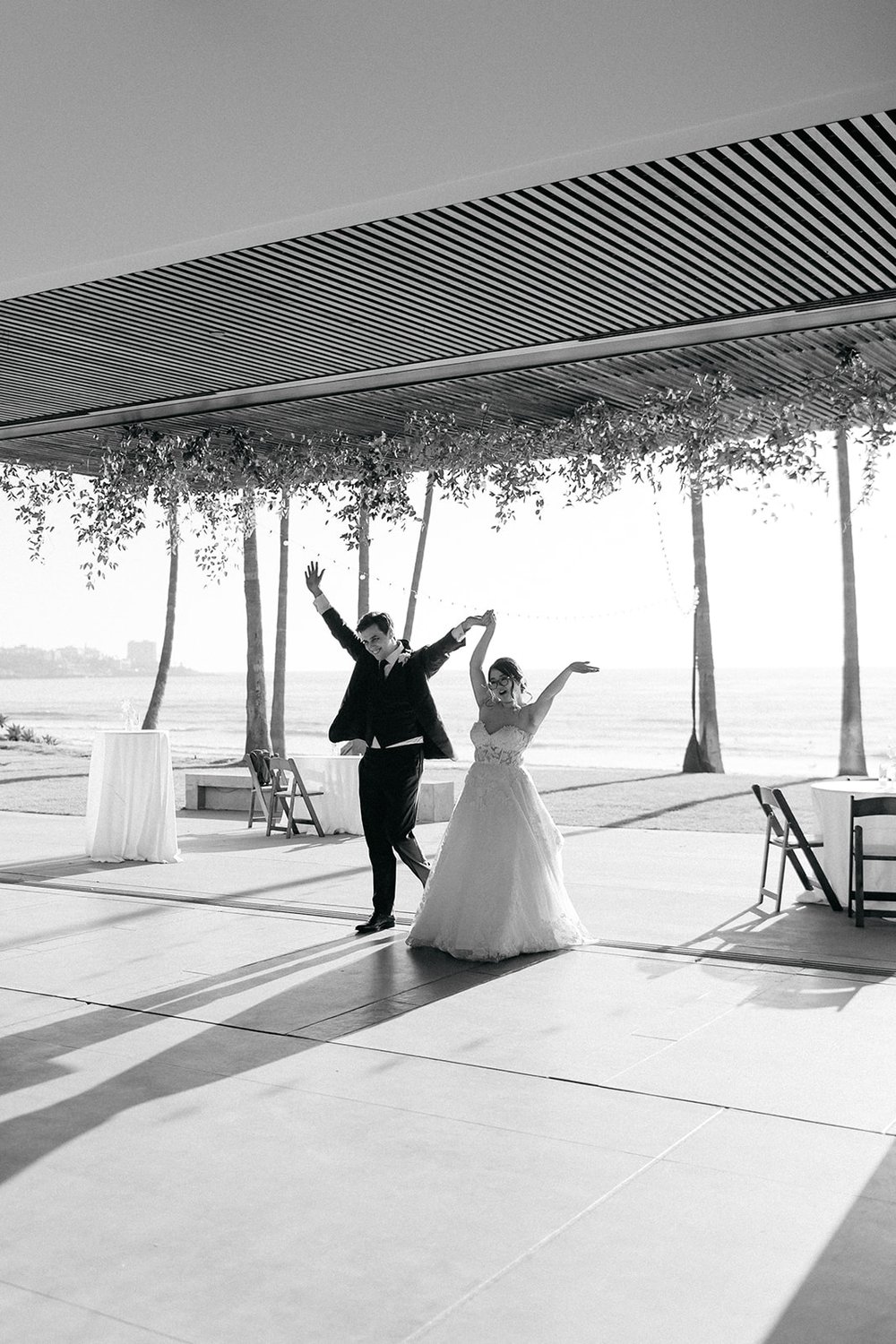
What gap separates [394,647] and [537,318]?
2.05m

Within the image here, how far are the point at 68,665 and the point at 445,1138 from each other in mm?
78306

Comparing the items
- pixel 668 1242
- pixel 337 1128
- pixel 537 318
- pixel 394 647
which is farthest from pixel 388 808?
pixel 668 1242

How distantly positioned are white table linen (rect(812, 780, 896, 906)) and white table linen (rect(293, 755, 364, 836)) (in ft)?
16.2

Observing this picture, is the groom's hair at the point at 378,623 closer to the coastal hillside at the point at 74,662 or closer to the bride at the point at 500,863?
the bride at the point at 500,863

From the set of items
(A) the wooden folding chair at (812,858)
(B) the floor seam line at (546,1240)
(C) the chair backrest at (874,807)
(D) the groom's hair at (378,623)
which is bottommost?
(B) the floor seam line at (546,1240)

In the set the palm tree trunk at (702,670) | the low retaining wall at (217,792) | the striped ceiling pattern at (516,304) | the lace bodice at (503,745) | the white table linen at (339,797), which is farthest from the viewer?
the palm tree trunk at (702,670)

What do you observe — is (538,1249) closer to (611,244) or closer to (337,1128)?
(337,1128)

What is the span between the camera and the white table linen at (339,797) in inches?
475

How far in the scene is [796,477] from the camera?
8.43 m

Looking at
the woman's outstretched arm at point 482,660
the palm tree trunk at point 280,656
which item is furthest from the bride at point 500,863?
the palm tree trunk at point 280,656

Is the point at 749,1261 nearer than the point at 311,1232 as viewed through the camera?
Yes

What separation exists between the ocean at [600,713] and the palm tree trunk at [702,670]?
1514cm

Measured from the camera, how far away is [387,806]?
7.34 m

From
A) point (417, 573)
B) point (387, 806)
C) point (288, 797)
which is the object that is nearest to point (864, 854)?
point (387, 806)
